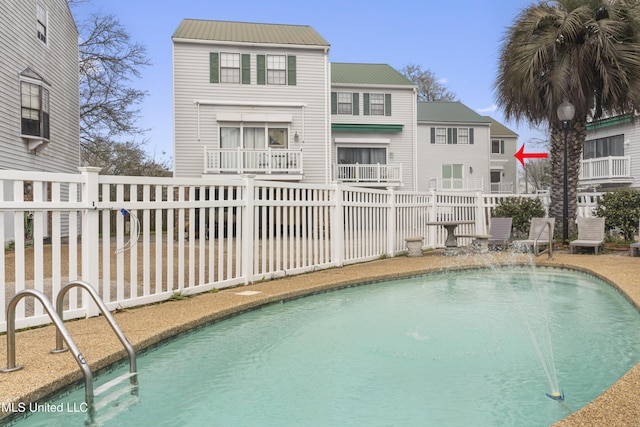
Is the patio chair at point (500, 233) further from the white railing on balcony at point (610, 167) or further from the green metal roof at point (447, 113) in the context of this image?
the green metal roof at point (447, 113)

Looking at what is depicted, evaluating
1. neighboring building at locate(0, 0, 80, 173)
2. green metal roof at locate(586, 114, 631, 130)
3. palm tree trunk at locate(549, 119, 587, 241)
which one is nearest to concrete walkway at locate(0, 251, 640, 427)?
palm tree trunk at locate(549, 119, 587, 241)

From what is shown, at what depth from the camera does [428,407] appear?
3463 millimetres

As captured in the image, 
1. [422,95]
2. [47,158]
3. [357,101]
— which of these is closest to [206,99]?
[47,158]

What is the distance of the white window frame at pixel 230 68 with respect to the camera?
21.7m

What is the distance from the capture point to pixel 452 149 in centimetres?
3319

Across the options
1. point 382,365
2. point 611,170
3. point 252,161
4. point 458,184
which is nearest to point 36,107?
point 252,161

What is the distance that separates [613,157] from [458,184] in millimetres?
9532

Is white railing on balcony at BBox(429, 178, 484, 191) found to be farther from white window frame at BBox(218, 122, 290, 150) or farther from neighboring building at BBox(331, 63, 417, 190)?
white window frame at BBox(218, 122, 290, 150)

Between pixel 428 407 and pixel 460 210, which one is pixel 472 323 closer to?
pixel 428 407

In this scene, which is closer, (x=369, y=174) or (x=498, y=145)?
(x=369, y=174)

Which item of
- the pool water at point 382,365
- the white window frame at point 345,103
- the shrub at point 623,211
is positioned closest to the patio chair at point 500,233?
the shrub at point 623,211

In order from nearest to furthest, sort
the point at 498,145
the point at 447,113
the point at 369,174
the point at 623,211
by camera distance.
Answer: the point at 623,211 → the point at 369,174 → the point at 447,113 → the point at 498,145

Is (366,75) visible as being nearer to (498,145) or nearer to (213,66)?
(213,66)

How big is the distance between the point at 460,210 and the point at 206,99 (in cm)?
1222
